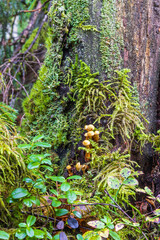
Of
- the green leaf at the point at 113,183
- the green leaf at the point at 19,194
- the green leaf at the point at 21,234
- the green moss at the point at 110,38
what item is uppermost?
the green moss at the point at 110,38

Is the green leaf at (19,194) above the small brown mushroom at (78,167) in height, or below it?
above

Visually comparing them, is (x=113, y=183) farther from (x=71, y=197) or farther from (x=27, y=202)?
(x=27, y=202)

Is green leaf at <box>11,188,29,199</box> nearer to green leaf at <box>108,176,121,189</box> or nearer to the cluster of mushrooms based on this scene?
green leaf at <box>108,176,121,189</box>

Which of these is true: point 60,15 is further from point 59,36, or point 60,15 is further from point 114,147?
point 114,147

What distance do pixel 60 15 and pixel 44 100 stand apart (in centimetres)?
84

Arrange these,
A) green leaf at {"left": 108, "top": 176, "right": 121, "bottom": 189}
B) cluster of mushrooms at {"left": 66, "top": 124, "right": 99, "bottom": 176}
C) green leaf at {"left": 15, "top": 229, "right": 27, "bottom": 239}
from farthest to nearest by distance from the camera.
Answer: cluster of mushrooms at {"left": 66, "top": 124, "right": 99, "bottom": 176} → green leaf at {"left": 108, "top": 176, "right": 121, "bottom": 189} → green leaf at {"left": 15, "top": 229, "right": 27, "bottom": 239}

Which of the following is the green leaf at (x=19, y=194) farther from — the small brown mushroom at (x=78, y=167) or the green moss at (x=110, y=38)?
the green moss at (x=110, y=38)

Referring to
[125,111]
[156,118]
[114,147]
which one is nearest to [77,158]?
[114,147]

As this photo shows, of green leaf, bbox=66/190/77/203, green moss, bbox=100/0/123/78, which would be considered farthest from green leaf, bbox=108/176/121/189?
green moss, bbox=100/0/123/78

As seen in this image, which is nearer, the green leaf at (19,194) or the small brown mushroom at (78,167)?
the green leaf at (19,194)

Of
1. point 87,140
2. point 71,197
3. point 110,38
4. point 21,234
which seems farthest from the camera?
point 110,38

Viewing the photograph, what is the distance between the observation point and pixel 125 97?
1.62 m

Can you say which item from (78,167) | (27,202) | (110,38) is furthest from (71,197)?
(110,38)

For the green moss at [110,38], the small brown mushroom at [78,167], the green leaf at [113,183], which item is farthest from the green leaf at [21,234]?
the green moss at [110,38]
